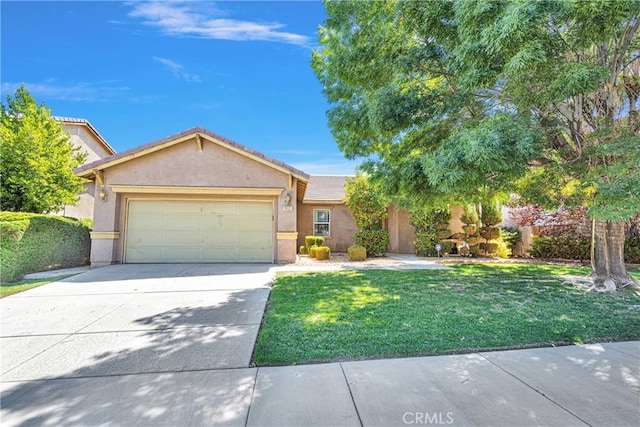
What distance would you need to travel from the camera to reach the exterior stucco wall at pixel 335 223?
16797mm

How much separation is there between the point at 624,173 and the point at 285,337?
5175 millimetres

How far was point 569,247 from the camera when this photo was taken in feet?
41.3

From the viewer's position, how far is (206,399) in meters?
2.71

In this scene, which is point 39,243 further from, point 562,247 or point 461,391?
point 562,247

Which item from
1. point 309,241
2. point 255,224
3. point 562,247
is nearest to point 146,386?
point 255,224

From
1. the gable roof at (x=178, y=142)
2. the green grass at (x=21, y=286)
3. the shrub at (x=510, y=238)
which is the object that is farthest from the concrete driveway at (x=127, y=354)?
the shrub at (x=510, y=238)

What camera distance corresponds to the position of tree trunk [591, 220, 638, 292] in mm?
6738

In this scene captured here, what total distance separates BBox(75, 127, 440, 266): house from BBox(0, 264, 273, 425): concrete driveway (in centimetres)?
417

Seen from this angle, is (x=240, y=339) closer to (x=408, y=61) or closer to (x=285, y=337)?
(x=285, y=337)

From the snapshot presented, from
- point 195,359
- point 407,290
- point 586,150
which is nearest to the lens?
point 195,359

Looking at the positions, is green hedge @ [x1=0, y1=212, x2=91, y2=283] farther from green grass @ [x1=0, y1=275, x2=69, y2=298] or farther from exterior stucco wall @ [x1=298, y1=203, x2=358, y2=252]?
exterior stucco wall @ [x1=298, y1=203, x2=358, y2=252]

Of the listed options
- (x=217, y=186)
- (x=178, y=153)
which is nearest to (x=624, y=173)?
(x=217, y=186)

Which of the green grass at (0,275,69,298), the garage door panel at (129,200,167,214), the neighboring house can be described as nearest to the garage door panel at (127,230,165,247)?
the garage door panel at (129,200,167,214)
